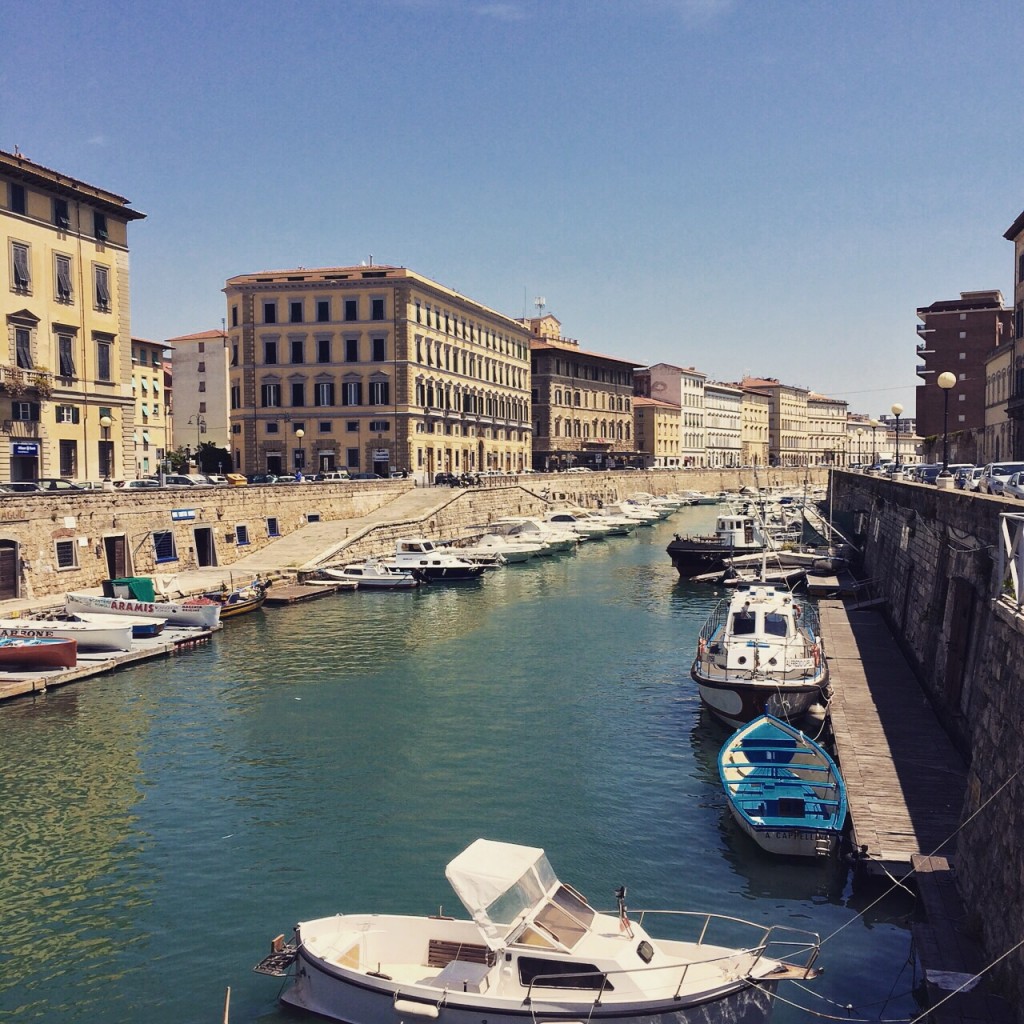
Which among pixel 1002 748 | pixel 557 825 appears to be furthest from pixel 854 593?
pixel 1002 748

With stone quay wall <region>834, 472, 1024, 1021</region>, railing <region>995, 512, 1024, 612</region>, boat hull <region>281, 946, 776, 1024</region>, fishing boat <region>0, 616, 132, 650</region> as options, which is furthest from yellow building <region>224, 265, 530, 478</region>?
boat hull <region>281, 946, 776, 1024</region>

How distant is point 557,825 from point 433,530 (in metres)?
54.7

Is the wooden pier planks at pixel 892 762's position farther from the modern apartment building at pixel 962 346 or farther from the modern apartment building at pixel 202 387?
the modern apartment building at pixel 202 387

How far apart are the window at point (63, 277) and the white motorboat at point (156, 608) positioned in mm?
22306

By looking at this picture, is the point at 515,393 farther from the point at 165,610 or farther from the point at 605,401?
the point at 165,610

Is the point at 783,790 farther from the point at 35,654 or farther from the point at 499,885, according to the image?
the point at 35,654

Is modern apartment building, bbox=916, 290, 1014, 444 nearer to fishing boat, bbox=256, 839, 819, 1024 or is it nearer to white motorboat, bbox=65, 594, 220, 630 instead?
white motorboat, bbox=65, 594, 220, 630

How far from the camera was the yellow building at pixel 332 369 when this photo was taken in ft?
302

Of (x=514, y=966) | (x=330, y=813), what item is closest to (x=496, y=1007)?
(x=514, y=966)

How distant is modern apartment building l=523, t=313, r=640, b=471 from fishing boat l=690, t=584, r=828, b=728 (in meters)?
105

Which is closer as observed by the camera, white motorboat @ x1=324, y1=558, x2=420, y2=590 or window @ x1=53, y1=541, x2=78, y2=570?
window @ x1=53, y1=541, x2=78, y2=570

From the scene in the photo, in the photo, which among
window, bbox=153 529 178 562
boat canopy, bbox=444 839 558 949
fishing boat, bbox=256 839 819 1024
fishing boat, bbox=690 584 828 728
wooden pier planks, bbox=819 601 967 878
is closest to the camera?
fishing boat, bbox=256 839 819 1024

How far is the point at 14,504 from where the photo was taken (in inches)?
1748

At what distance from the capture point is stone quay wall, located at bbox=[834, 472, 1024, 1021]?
46.1 ft
